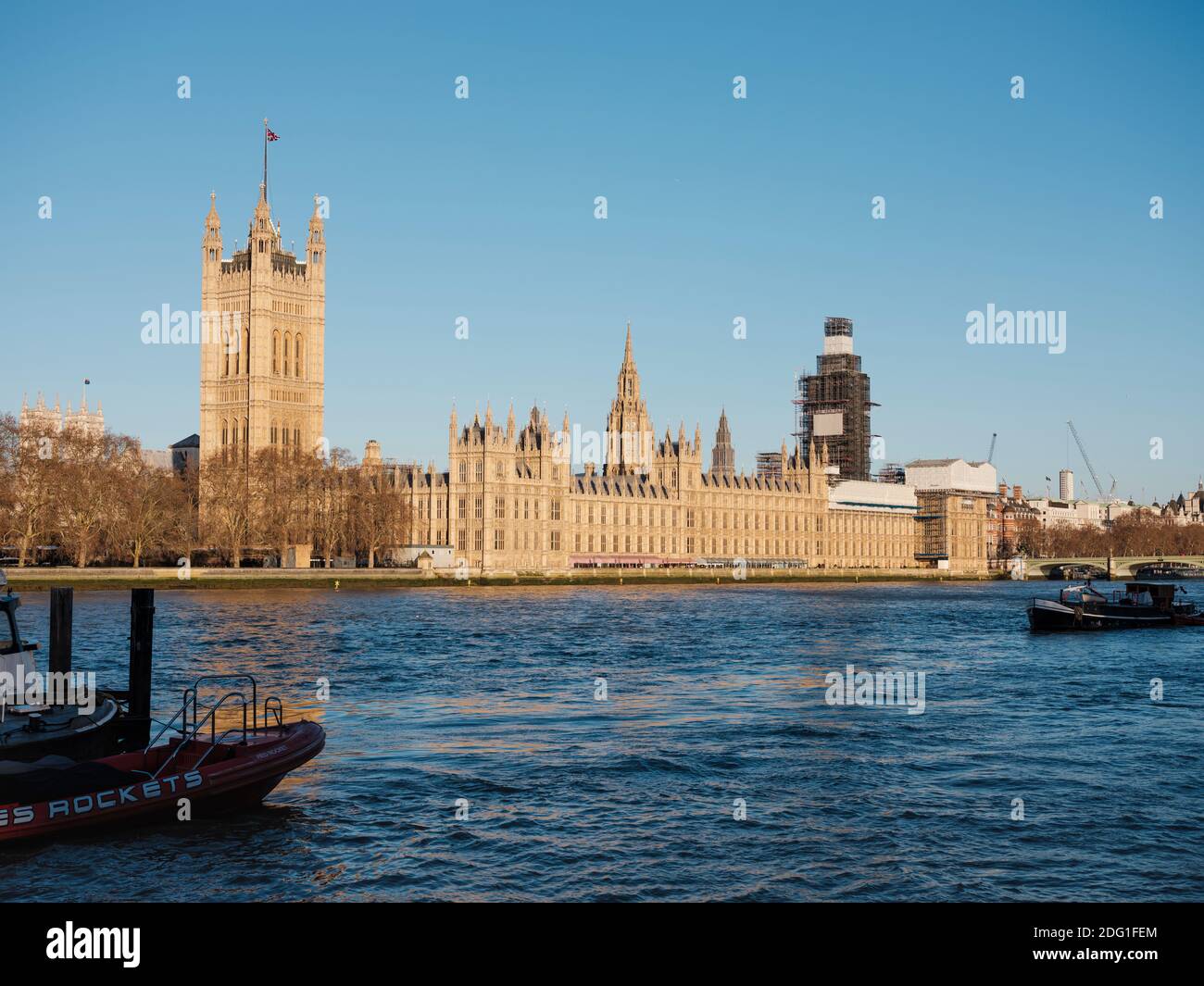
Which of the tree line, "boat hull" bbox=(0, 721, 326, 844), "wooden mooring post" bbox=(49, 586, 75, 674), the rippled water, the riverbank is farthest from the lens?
the tree line

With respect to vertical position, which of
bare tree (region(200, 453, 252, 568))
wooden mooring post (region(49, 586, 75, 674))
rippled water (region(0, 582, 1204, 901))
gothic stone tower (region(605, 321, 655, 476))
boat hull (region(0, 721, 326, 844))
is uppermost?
gothic stone tower (region(605, 321, 655, 476))

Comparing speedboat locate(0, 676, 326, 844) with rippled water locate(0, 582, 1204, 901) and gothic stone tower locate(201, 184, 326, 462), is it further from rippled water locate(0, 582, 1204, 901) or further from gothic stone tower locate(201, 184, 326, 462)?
gothic stone tower locate(201, 184, 326, 462)

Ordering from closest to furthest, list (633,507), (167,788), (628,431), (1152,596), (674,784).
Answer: (167,788) < (674,784) < (1152,596) < (633,507) < (628,431)

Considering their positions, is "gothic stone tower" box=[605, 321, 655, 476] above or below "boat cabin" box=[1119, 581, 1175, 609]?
above

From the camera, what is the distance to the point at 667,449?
16138 cm

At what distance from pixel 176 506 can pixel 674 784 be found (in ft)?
298

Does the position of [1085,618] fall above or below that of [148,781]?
below

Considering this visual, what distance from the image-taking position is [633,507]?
151 m

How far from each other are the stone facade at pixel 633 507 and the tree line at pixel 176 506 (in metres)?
8.92

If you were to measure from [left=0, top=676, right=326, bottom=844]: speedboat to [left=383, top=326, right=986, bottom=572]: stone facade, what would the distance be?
107 metres

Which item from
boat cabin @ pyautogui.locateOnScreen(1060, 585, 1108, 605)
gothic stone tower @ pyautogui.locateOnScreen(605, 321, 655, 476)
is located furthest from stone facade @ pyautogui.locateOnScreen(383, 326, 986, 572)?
boat cabin @ pyautogui.locateOnScreen(1060, 585, 1108, 605)

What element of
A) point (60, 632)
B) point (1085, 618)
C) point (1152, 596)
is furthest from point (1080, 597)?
point (60, 632)

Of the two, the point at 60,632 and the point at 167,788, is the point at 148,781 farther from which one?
the point at 60,632

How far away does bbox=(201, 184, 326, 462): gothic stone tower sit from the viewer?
463 ft
